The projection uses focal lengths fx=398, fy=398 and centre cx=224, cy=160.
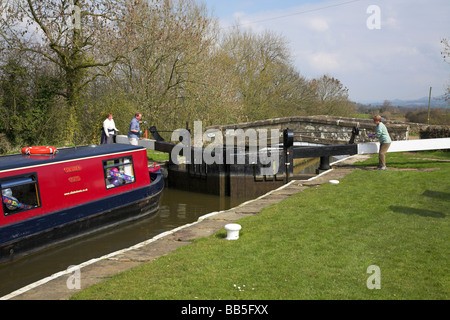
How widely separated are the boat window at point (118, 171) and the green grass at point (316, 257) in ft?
13.2

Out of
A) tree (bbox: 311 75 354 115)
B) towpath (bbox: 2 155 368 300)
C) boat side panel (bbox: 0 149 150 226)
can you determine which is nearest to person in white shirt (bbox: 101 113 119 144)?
boat side panel (bbox: 0 149 150 226)

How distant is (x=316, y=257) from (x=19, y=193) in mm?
5724

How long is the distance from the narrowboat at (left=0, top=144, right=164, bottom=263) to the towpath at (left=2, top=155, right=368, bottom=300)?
2.55 meters

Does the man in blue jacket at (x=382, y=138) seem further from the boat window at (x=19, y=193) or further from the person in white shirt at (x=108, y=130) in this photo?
the person in white shirt at (x=108, y=130)

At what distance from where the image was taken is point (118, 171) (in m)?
9.79

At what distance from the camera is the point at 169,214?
10.5 meters

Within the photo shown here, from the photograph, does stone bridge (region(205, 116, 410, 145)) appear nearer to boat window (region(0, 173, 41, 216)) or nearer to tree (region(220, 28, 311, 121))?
tree (region(220, 28, 311, 121))

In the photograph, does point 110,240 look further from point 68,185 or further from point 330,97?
point 330,97

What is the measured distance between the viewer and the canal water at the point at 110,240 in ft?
21.9

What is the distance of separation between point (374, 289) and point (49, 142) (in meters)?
15.8

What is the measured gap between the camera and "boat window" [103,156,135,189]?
9.38 m

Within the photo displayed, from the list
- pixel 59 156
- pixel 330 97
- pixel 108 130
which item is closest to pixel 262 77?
pixel 330 97

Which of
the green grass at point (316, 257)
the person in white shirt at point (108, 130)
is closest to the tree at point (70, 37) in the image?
the person in white shirt at point (108, 130)
